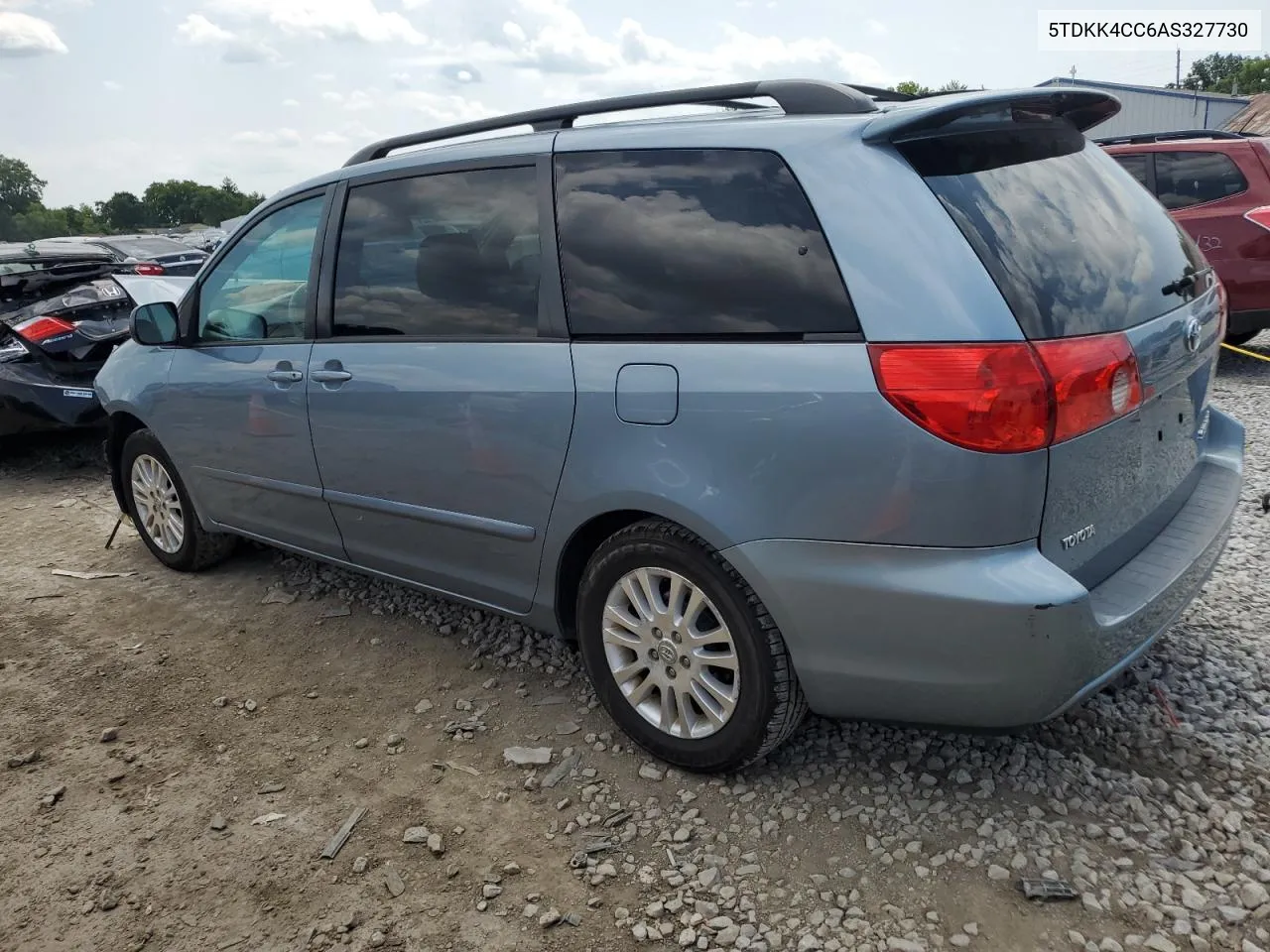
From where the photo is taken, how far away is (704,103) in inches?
112

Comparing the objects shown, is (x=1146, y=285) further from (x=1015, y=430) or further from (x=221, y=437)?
(x=221, y=437)

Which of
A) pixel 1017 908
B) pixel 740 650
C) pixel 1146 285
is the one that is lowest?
pixel 1017 908

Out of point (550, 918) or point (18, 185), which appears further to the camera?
point (18, 185)

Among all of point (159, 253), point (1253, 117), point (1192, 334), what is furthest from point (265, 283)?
point (1253, 117)

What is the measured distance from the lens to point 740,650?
2592 millimetres

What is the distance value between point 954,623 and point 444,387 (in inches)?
66.9

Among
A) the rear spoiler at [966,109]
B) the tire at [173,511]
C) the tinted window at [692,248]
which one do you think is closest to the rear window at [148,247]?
the tire at [173,511]

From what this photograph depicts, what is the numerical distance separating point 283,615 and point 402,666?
2.85ft

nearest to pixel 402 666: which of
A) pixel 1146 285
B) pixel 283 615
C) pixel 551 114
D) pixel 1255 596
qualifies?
pixel 283 615

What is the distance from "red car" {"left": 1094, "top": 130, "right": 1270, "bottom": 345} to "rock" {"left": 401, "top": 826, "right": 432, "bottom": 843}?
22.5 feet

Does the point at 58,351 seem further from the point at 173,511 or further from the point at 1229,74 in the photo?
the point at 1229,74

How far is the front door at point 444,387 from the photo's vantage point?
2975mm

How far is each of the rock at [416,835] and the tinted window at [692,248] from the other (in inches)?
56.9

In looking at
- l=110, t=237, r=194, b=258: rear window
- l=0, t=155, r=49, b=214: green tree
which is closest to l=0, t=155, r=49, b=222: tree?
l=0, t=155, r=49, b=214: green tree
